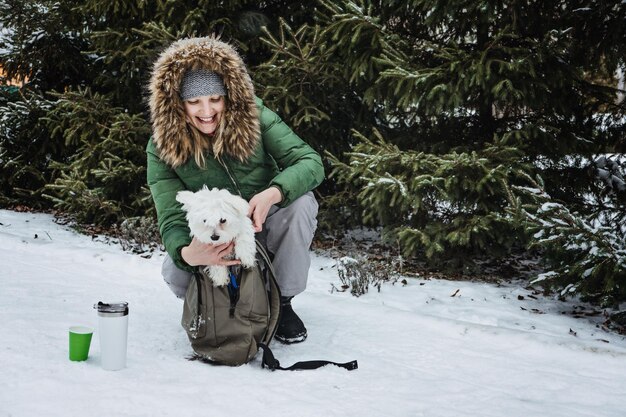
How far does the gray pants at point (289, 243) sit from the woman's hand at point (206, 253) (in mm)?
438

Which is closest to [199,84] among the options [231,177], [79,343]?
[231,177]

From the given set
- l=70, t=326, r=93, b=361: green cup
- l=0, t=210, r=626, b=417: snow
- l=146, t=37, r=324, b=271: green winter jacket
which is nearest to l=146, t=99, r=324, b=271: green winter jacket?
l=146, t=37, r=324, b=271: green winter jacket

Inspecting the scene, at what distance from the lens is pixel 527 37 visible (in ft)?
13.5

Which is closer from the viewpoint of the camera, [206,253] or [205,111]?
[206,253]

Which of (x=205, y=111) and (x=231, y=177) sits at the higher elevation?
(x=205, y=111)

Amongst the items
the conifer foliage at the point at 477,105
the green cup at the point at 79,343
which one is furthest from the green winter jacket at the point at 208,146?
the conifer foliage at the point at 477,105

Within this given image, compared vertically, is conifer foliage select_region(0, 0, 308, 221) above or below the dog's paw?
above

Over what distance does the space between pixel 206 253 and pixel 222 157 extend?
69 cm

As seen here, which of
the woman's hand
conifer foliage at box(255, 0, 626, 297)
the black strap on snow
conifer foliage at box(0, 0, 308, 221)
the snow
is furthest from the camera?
conifer foliage at box(0, 0, 308, 221)

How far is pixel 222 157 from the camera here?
116 inches

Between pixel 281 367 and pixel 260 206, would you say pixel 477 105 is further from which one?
pixel 281 367

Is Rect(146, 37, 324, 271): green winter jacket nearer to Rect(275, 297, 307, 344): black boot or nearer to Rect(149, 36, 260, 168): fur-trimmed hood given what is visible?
Rect(149, 36, 260, 168): fur-trimmed hood

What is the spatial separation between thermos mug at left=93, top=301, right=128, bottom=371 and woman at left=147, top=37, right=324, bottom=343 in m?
0.40

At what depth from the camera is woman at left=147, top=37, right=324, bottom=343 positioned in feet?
9.21
